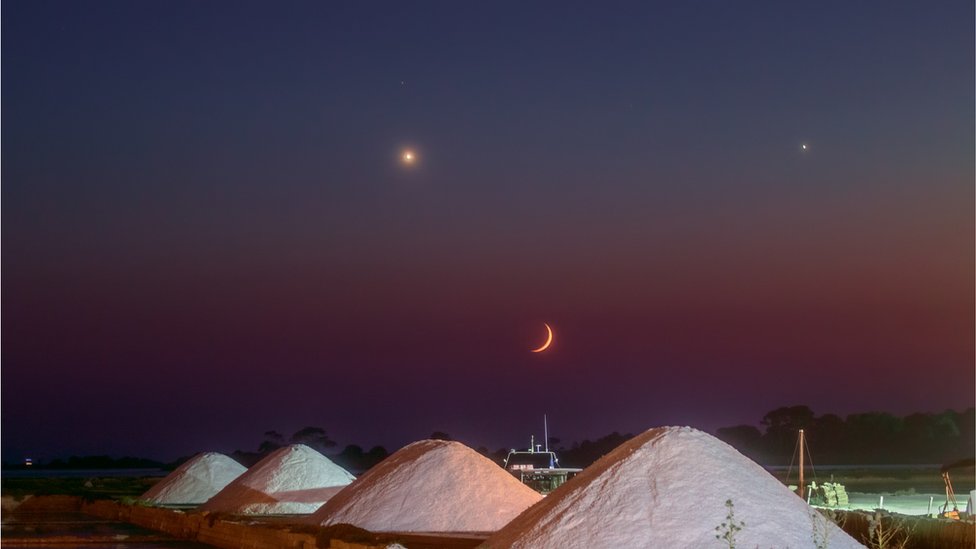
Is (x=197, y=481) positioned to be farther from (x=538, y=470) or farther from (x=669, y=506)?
(x=669, y=506)

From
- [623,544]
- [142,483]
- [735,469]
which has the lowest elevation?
[623,544]

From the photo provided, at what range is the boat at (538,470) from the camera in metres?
29.4

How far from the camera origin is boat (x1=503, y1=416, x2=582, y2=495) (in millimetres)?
29438

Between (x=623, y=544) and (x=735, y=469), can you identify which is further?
(x=735, y=469)

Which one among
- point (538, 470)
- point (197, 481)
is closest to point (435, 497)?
point (538, 470)

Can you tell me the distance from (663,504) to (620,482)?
0.65 meters

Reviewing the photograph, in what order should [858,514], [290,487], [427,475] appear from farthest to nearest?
[290,487]
[427,475]
[858,514]

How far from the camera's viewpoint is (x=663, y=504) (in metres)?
13.0

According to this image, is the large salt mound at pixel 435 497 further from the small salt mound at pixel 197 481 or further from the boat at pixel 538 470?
the small salt mound at pixel 197 481

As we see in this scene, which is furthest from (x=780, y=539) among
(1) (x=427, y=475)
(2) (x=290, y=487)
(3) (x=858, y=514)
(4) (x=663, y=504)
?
(2) (x=290, y=487)

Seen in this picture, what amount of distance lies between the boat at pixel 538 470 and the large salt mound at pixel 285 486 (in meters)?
4.75

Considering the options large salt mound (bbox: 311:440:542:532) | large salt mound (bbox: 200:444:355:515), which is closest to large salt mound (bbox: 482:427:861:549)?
large salt mound (bbox: 311:440:542:532)

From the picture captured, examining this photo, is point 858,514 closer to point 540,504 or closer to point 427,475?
point 540,504

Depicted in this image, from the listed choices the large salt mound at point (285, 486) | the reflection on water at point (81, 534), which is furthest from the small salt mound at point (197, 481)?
the large salt mound at point (285, 486)
